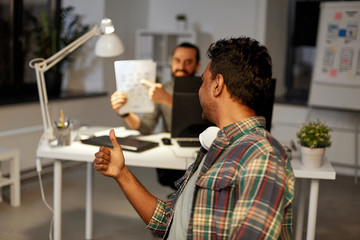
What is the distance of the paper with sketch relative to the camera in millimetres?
2213

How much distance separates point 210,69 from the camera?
1.25 metres

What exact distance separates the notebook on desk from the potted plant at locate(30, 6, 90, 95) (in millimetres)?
2345

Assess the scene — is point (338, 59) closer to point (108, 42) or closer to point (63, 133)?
point (108, 42)

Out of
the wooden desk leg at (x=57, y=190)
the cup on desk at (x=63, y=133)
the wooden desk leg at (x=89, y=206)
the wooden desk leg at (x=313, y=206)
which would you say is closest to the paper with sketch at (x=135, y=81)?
the cup on desk at (x=63, y=133)

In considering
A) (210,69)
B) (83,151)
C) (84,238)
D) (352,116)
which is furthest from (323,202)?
(210,69)

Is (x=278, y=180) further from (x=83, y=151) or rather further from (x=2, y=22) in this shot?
(x=2, y=22)

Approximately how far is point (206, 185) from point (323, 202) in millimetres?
3170

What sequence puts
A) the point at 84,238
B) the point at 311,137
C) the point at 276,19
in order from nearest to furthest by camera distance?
the point at 311,137, the point at 84,238, the point at 276,19

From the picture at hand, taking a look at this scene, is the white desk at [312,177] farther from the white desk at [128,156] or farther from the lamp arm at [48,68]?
the lamp arm at [48,68]

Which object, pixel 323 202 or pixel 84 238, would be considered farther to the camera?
pixel 323 202

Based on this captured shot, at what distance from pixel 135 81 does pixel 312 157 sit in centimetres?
94

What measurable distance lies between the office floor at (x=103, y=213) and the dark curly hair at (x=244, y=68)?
2085 mm

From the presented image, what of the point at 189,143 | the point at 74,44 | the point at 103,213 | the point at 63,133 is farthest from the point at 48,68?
the point at 103,213

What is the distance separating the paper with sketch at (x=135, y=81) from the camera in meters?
2.21
